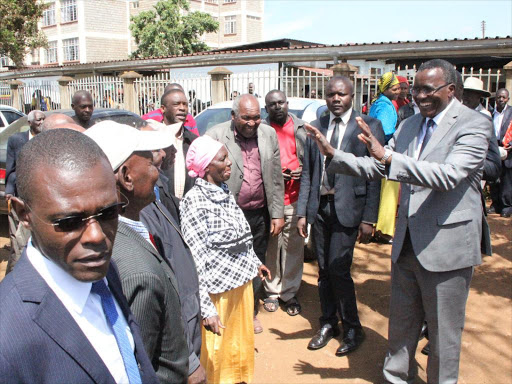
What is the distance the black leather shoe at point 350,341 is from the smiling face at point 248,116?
2006mm

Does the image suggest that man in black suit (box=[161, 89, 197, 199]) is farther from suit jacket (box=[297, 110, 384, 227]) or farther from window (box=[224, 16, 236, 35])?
window (box=[224, 16, 236, 35])

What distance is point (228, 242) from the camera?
10.1 feet

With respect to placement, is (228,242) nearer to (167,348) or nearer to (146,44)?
(167,348)

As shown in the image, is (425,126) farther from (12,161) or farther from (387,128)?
(12,161)

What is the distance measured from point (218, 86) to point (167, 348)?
30.7 feet

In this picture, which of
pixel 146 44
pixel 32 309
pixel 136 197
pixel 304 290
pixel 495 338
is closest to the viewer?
pixel 32 309

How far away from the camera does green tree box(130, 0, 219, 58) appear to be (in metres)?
29.1

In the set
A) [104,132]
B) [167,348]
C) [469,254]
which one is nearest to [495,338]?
[469,254]

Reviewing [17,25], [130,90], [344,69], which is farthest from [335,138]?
[17,25]

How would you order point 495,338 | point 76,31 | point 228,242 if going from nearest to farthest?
point 228,242, point 495,338, point 76,31

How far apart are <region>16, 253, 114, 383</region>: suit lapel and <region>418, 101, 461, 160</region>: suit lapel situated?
2377 millimetres

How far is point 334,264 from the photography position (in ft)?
12.8

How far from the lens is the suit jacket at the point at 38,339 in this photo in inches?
39.3

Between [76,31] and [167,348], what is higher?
[76,31]
